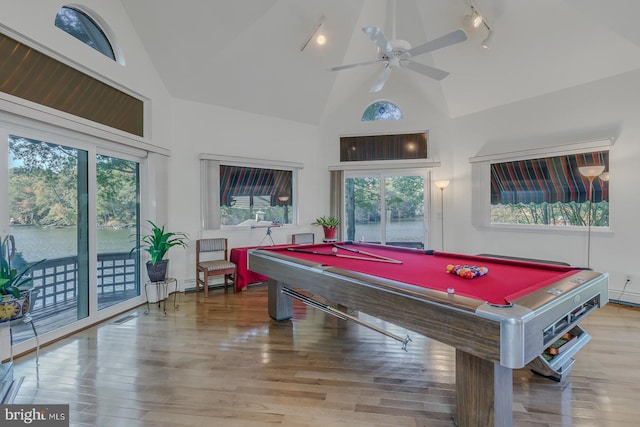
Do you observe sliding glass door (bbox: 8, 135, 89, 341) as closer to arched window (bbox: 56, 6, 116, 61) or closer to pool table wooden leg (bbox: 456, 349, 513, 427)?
arched window (bbox: 56, 6, 116, 61)

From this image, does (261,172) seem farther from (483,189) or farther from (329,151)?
(483,189)

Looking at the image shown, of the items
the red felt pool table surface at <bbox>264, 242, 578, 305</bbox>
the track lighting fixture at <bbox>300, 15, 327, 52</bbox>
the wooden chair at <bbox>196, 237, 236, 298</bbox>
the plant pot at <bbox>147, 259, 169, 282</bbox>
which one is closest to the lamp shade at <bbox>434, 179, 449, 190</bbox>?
the red felt pool table surface at <bbox>264, 242, 578, 305</bbox>

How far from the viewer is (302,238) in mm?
5566

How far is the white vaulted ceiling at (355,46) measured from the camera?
363cm

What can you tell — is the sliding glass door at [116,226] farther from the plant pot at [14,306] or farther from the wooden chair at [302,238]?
the wooden chair at [302,238]

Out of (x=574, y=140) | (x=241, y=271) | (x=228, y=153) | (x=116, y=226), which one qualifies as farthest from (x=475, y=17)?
(x=116, y=226)

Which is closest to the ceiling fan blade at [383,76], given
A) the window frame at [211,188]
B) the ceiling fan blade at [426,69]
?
the ceiling fan blade at [426,69]

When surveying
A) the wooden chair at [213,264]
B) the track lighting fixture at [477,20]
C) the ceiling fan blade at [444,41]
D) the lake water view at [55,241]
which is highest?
the track lighting fixture at [477,20]

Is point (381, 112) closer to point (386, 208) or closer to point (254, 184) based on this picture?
point (386, 208)

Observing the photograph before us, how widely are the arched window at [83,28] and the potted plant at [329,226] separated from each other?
152 inches

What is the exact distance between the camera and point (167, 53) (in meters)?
4.07

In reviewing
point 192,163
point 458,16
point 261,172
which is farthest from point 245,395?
point 458,16

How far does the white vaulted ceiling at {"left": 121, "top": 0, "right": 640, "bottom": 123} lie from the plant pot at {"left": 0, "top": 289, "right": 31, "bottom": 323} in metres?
3.28

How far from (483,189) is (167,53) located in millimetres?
5239
